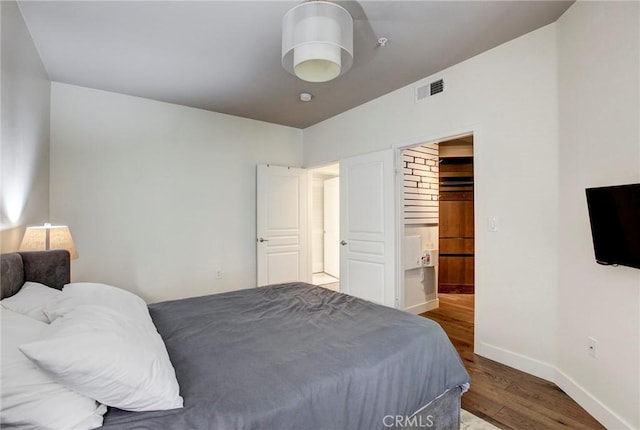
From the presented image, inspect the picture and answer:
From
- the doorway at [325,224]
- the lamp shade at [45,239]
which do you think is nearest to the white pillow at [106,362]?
the lamp shade at [45,239]

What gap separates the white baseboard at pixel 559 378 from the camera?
178 cm

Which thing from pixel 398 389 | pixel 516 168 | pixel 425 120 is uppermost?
pixel 425 120

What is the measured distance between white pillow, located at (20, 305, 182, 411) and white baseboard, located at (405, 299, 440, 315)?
3.28 meters

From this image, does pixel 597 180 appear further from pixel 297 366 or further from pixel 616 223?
pixel 297 366

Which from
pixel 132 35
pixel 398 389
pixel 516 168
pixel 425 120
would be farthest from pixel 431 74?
pixel 398 389

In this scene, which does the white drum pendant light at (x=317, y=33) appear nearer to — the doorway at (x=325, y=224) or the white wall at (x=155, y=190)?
the white wall at (x=155, y=190)

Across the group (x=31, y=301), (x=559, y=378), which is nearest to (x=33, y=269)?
(x=31, y=301)

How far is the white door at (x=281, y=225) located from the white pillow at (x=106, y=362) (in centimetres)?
329

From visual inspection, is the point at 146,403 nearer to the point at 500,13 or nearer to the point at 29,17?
the point at 29,17

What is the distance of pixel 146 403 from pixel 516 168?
9.39ft

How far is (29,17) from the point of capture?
7.10 ft

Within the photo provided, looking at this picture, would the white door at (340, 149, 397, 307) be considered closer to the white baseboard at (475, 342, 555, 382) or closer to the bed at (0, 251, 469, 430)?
the white baseboard at (475, 342, 555, 382)

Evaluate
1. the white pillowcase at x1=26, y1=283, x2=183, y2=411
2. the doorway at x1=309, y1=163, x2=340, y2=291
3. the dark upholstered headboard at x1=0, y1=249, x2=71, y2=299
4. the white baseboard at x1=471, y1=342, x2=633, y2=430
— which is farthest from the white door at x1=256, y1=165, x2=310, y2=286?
the white pillowcase at x1=26, y1=283, x2=183, y2=411

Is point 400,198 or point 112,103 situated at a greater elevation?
point 112,103
